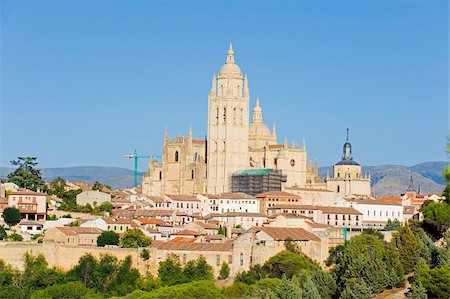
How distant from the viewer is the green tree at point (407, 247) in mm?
35781

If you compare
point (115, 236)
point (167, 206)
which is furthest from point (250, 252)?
point (167, 206)

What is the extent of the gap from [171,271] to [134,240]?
4.55 metres

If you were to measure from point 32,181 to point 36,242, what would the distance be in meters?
15.8

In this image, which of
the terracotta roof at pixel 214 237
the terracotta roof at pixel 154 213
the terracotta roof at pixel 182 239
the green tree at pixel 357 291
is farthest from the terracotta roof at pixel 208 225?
the green tree at pixel 357 291

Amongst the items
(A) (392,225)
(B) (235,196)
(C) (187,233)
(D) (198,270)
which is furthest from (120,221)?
(A) (392,225)

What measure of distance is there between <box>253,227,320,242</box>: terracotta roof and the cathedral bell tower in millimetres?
22393

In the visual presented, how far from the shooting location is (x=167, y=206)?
60.7m

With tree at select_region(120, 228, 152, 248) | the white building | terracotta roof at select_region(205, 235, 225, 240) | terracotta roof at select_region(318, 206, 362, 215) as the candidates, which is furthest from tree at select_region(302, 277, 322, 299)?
the white building

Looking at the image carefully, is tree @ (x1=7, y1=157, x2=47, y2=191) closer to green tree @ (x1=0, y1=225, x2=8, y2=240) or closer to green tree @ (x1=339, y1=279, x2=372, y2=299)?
green tree @ (x1=0, y1=225, x2=8, y2=240)

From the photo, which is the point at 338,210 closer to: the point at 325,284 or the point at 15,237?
the point at 15,237

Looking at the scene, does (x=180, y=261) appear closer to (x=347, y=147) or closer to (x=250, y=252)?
(x=250, y=252)

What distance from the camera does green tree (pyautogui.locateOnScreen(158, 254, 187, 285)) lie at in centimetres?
4191

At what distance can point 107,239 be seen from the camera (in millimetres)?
46781

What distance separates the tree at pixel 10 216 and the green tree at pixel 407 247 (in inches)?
737
